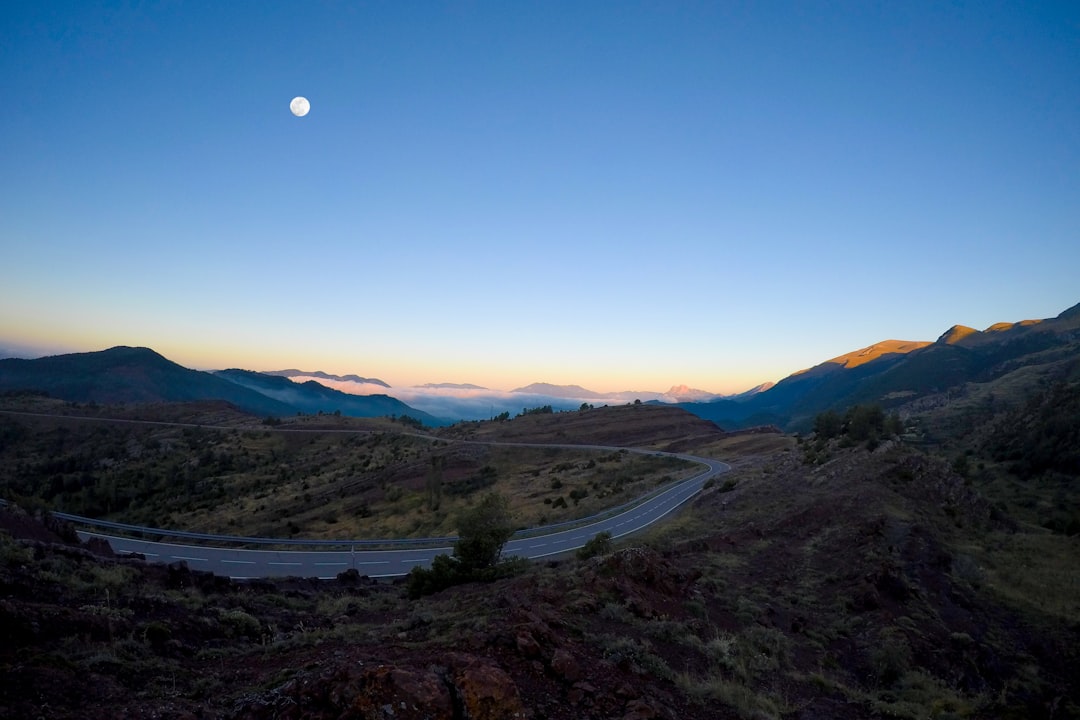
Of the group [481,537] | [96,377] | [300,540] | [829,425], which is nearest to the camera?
[481,537]

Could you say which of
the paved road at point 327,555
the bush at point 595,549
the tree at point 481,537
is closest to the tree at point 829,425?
the paved road at point 327,555

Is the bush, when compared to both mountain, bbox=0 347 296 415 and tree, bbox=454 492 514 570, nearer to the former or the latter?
tree, bbox=454 492 514 570

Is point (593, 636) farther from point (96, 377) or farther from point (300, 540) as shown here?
point (96, 377)

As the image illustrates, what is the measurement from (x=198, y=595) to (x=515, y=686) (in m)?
10.9

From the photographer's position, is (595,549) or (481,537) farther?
(595,549)

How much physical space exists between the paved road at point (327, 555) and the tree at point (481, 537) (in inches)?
312

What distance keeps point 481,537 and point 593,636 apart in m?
8.62

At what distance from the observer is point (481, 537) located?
17797mm

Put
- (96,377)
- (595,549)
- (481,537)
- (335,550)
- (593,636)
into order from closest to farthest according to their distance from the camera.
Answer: (593,636)
(481,537)
(595,549)
(335,550)
(96,377)

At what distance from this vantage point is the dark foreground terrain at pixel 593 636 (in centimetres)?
682

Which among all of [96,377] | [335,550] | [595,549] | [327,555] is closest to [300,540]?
[335,550]

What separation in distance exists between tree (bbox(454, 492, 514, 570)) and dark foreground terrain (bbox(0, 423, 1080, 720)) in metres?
1.93

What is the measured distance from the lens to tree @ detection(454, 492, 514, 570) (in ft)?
58.0

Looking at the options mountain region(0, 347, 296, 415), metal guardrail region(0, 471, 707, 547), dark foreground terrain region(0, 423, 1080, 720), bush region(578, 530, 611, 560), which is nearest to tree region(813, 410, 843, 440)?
metal guardrail region(0, 471, 707, 547)
